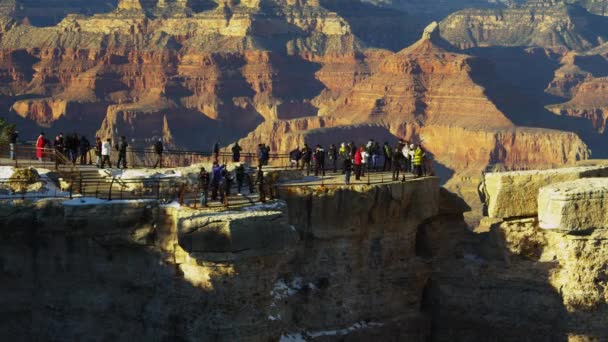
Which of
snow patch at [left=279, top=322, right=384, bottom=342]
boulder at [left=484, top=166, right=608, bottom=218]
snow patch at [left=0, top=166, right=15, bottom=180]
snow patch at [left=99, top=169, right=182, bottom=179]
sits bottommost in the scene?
snow patch at [left=279, top=322, right=384, bottom=342]

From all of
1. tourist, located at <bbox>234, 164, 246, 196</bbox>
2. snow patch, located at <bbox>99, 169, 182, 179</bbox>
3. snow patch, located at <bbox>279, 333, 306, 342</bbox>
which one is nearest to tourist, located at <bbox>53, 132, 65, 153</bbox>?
snow patch, located at <bbox>99, 169, 182, 179</bbox>

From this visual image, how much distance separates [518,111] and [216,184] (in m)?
155

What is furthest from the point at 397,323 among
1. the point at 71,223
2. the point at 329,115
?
the point at 329,115

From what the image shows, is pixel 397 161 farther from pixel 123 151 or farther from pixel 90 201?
pixel 90 201

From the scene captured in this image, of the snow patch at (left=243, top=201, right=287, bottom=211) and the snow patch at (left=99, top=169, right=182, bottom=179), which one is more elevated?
the snow patch at (left=99, top=169, right=182, bottom=179)

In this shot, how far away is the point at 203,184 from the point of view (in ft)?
134

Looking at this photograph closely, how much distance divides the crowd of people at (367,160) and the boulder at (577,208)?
465 cm

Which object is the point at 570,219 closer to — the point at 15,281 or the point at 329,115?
the point at 15,281

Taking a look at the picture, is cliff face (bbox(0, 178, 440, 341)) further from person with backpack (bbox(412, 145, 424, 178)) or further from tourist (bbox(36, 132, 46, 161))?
tourist (bbox(36, 132, 46, 161))

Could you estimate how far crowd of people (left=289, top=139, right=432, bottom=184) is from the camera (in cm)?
4600

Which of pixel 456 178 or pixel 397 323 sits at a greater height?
pixel 397 323

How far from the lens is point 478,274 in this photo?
150ft

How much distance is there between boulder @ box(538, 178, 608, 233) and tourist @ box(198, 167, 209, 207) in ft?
30.7

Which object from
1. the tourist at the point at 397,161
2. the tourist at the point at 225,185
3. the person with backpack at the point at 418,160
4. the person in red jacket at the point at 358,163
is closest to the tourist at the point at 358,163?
the person in red jacket at the point at 358,163
